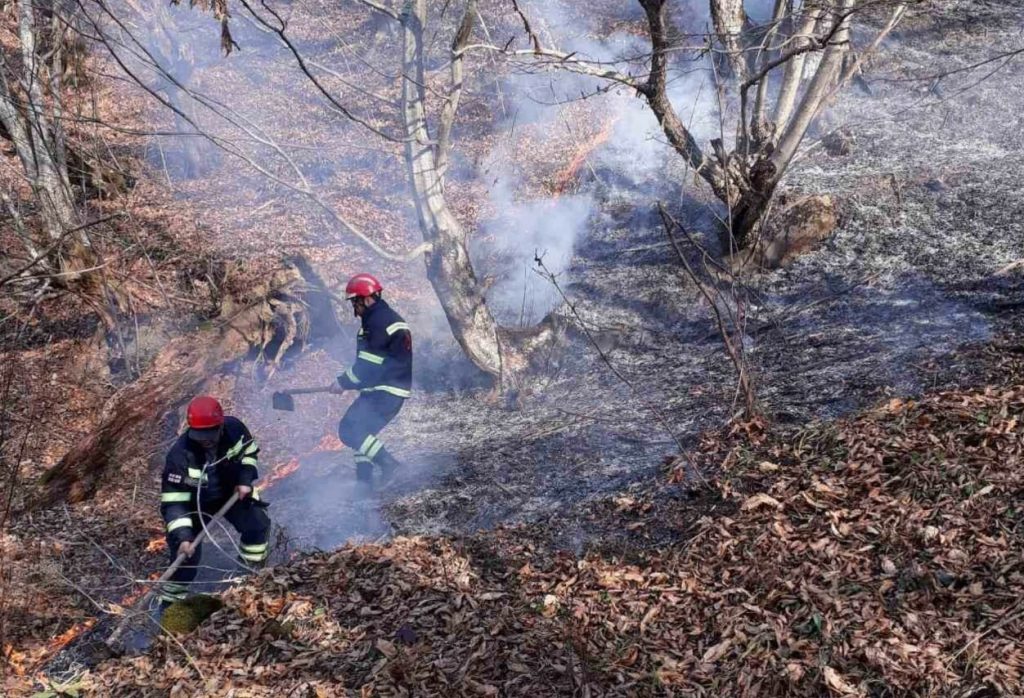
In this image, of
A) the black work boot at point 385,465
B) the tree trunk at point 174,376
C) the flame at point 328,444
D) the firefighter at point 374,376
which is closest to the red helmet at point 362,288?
the firefighter at point 374,376

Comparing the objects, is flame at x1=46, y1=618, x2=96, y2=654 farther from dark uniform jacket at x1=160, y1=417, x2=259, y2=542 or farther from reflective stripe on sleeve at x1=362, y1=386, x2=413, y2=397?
reflective stripe on sleeve at x1=362, y1=386, x2=413, y2=397

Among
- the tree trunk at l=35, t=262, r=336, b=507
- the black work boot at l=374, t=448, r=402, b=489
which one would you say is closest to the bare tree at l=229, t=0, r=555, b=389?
the black work boot at l=374, t=448, r=402, b=489

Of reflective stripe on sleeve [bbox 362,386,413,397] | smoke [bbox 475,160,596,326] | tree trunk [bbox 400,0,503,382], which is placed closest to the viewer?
reflective stripe on sleeve [bbox 362,386,413,397]

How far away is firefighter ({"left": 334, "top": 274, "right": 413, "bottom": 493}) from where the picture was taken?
23.2ft

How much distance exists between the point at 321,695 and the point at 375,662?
0.38 metres

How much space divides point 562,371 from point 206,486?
422 centimetres

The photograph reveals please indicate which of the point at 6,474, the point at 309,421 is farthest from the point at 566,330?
the point at 6,474

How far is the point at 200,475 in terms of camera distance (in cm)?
569

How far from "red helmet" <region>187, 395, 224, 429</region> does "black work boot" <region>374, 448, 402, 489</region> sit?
1923 millimetres

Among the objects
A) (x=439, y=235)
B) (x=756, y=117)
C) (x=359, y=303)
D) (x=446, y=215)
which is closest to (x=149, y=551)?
(x=359, y=303)

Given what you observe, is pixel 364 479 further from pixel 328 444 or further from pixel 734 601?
pixel 734 601

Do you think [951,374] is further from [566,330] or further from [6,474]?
[6,474]

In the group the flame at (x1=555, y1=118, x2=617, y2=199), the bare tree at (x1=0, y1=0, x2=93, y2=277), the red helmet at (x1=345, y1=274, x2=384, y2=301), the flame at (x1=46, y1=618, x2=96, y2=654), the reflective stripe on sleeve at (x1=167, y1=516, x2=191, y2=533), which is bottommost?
the flame at (x1=46, y1=618, x2=96, y2=654)

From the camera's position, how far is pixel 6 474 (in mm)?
7402
